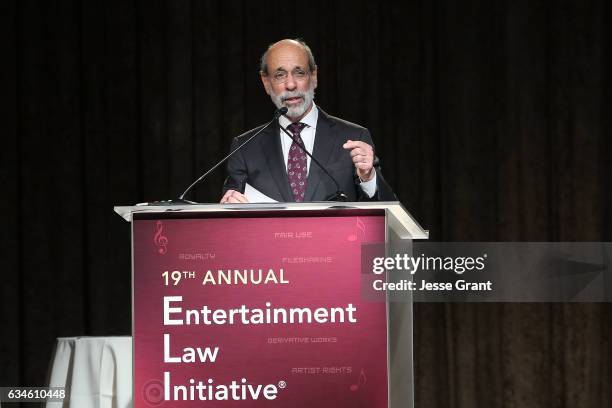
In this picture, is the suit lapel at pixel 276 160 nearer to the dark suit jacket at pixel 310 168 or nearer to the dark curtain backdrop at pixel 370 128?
the dark suit jacket at pixel 310 168

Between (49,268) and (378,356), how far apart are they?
3.82 m

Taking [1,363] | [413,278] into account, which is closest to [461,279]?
[413,278]

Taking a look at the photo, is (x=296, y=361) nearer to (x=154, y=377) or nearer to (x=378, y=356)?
(x=378, y=356)

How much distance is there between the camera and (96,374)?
3670 mm

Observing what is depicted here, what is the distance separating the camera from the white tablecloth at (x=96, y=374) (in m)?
3.65

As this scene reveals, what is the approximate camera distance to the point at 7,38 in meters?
5.89

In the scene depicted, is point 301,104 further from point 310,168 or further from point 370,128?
point 370,128

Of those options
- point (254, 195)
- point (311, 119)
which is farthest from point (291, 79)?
point (254, 195)

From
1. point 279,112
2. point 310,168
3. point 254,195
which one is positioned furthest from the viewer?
point 310,168

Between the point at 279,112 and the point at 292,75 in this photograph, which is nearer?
the point at 279,112

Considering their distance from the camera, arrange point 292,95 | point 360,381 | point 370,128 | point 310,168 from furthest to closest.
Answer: point 370,128 < point 292,95 < point 310,168 < point 360,381

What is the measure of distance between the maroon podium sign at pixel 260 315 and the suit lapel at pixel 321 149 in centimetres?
107

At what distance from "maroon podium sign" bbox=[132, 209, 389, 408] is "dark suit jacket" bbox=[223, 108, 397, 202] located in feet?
3.41

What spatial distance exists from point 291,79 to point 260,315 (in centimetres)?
150
